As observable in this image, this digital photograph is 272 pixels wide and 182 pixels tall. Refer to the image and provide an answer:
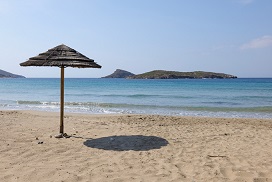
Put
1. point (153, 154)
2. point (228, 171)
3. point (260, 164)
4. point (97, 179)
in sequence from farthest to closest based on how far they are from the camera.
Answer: point (153, 154)
point (260, 164)
point (228, 171)
point (97, 179)

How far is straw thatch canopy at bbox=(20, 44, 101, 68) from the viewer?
7.10 meters

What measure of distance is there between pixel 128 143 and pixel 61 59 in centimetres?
278

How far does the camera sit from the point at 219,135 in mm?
8453

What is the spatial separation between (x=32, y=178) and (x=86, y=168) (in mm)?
962

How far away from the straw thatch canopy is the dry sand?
78.9 inches

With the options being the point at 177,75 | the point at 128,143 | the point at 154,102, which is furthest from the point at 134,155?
the point at 177,75

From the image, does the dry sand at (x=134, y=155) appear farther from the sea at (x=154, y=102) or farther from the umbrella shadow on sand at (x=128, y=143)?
the sea at (x=154, y=102)

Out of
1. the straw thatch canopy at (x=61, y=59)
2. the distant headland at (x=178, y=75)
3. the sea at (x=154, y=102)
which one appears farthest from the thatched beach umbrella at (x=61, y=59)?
the distant headland at (x=178, y=75)

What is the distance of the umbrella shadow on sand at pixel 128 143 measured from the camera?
6707mm

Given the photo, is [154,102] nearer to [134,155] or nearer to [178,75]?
[134,155]

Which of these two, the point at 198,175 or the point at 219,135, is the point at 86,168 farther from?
the point at 219,135

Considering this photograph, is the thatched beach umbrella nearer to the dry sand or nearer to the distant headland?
the dry sand

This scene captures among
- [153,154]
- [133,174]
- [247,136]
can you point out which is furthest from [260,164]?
[247,136]

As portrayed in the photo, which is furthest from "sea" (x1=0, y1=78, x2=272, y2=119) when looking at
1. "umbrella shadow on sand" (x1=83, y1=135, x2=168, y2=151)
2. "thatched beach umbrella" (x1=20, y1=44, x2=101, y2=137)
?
"thatched beach umbrella" (x1=20, y1=44, x2=101, y2=137)
